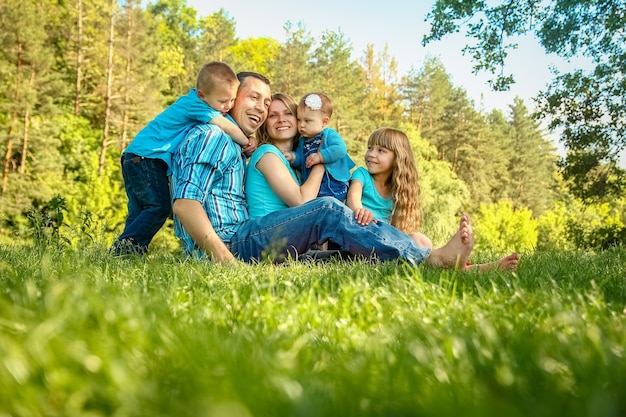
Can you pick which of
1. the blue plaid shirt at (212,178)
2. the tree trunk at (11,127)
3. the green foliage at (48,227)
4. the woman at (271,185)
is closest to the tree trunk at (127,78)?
the tree trunk at (11,127)

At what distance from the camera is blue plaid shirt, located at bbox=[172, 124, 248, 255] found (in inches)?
163

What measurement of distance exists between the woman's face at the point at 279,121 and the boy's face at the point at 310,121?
76 mm

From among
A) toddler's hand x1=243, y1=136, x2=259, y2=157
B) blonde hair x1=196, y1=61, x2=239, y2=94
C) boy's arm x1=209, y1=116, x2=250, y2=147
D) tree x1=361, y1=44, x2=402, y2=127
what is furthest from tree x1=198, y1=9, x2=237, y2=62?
boy's arm x1=209, y1=116, x2=250, y2=147

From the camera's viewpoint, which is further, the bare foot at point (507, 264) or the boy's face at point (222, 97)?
the boy's face at point (222, 97)

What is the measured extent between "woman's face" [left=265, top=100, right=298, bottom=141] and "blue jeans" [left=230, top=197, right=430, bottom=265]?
1151 millimetres

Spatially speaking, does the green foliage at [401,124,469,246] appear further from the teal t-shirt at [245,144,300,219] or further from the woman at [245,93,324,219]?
the teal t-shirt at [245,144,300,219]

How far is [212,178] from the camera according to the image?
4234mm

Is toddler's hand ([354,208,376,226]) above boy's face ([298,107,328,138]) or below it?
below

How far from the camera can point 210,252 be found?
405cm

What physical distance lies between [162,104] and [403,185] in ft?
97.5

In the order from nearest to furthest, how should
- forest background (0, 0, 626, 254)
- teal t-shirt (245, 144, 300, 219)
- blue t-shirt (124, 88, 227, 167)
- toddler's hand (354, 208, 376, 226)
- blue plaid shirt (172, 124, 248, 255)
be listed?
1. blue plaid shirt (172, 124, 248, 255)
2. toddler's hand (354, 208, 376, 226)
3. teal t-shirt (245, 144, 300, 219)
4. blue t-shirt (124, 88, 227, 167)
5. forest background (0, 0, 626, 254)

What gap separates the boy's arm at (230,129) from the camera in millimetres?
4785

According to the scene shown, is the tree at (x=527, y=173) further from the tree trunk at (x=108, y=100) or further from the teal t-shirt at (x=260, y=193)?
the teal t-shirt at (x=260, y=193)

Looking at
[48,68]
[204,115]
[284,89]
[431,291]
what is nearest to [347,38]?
[284,89]
